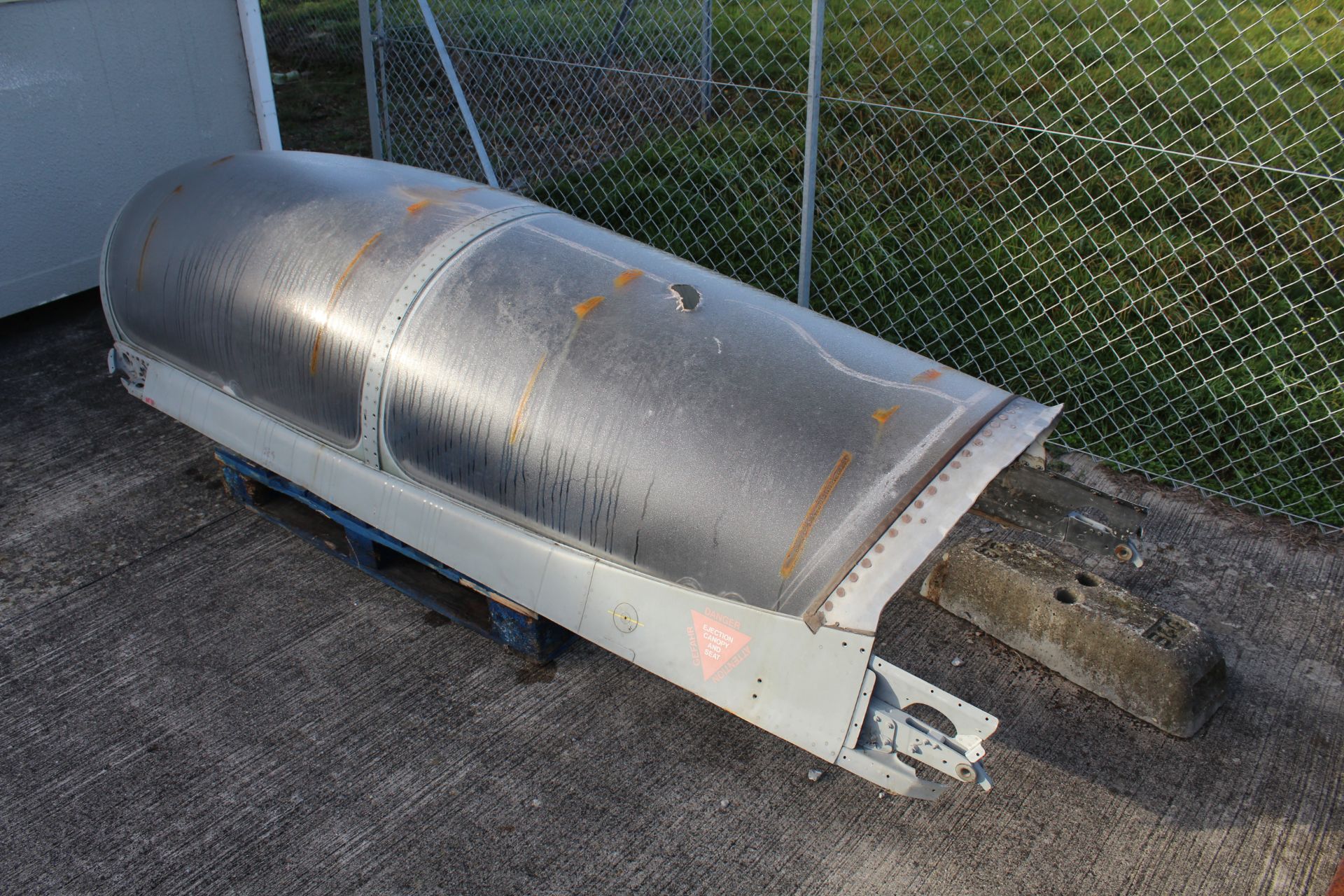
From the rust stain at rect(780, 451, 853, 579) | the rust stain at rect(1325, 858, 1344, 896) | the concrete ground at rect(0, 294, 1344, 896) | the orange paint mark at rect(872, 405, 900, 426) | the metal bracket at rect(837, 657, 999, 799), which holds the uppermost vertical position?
the orange paint mark at rect(872, 405, 900, 426)

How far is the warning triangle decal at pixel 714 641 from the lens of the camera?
252 cm

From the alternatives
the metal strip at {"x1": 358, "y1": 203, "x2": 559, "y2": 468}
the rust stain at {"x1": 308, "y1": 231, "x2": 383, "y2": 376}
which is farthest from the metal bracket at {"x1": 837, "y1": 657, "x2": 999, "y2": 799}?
the rust stain at {"x1": 308, "y1": 231, "x2": 383, "y2": 376}

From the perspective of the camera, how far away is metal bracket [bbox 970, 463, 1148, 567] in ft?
8.59

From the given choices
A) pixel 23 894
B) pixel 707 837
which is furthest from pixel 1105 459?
pixel 23 894

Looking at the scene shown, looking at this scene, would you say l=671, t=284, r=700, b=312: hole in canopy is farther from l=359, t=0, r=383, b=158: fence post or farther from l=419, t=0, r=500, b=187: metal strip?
l=359, t=0, r=383, b=158: fence post

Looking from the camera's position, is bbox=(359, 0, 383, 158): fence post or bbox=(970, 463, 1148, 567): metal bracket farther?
bbox=(359, 0, 383, 158): fence post

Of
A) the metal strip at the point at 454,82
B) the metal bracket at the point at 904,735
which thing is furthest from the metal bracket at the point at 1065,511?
the metal strip at the point at 454,82

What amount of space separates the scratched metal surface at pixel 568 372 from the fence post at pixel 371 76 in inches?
112

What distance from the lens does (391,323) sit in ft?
9.81

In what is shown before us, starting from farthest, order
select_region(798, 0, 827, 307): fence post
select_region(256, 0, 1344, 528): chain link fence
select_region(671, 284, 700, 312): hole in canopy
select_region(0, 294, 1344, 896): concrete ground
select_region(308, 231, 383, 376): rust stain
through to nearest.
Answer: select_region(256, 0, 1344, 528): chain link fence → select_region(798, 0, 827, 307): fence post → select_region(308, 231, 383, 376): rust stain → select_region(671, 284, 700, 312): hole in canopy → select_region(0, 294, 1344, 896): concrete ground

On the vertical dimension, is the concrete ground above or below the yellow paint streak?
below

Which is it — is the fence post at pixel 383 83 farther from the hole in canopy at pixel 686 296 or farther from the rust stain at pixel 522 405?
the rust stain at pixel 522 405

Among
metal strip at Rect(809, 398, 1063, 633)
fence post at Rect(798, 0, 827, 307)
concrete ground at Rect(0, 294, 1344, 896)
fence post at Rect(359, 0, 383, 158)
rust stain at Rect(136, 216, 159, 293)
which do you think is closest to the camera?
metal strip at Rect(809, 398, 1063, 633)

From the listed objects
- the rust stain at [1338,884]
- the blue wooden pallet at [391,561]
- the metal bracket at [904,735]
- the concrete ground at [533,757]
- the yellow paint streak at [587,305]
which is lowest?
the concrete ground at [533,757]
